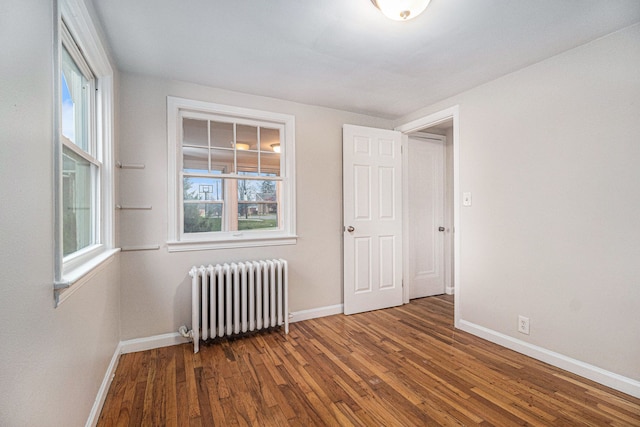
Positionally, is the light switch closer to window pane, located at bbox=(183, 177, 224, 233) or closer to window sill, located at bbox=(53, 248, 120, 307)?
window pane, located at bbox=(183, 177, 224, 233)

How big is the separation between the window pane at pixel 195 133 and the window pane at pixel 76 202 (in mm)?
966

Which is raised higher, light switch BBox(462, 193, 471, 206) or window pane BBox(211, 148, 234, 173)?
window pane BBox(211, 148, 234, 173)

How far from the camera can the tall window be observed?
1.49 meters

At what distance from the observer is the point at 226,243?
9.45 ft

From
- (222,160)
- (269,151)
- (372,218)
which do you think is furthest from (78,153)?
(372,218)

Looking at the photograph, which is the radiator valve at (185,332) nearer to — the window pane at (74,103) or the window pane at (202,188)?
the window pane at (202,188)

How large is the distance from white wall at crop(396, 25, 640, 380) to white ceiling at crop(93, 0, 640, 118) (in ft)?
0.82

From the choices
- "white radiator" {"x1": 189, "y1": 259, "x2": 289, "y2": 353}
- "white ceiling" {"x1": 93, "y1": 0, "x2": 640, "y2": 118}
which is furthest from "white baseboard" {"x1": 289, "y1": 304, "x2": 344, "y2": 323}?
"white ceiling" {"x1": 93, "y1": 0, "x2": 640, "y2": 118}

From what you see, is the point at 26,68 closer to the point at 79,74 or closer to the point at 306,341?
the point at 79,74

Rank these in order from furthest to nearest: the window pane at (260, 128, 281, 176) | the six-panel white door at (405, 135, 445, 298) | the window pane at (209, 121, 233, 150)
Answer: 1. the six-panel white door at (405, 135, 445, 298)
2. the window pane at (260, 128, 281, 176)
3. the window pane at (209, 121, 233, 150)

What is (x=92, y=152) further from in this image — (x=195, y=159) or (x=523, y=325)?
(x=523, y=325)

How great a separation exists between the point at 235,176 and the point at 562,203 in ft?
9.10

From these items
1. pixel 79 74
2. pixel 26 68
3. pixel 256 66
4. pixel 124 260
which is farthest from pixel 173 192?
pixel 26 68

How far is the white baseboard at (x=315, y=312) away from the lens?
3.20 meters
